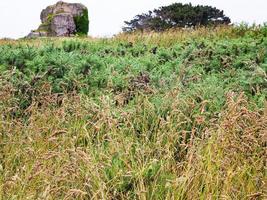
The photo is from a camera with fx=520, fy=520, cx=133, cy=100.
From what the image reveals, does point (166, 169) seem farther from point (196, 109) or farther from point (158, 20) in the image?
point (158, 20)

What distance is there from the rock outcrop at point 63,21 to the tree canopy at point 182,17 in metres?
4.60

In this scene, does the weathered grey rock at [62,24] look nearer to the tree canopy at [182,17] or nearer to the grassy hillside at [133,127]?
the tree canopy at [182,17]

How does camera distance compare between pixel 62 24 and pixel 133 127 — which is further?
pixel 62 24

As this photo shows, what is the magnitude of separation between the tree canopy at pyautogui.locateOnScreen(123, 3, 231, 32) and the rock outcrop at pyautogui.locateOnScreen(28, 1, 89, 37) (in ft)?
15.1

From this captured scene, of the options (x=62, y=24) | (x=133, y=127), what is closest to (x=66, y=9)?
(x=62, y=24)

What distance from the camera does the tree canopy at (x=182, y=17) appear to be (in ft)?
130

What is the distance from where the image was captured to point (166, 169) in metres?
4.18

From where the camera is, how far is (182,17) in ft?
132

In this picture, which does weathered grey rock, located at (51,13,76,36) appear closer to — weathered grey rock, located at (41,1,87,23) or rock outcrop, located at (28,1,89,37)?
rock outcrop, located at (28,1,89,37)

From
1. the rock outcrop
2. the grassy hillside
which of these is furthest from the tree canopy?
the grassy hillside

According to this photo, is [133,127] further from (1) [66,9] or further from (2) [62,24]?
(1) [66,9]

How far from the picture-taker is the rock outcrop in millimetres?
34281

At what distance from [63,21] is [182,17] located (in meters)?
10.2

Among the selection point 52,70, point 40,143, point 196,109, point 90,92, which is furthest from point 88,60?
point 40,143
